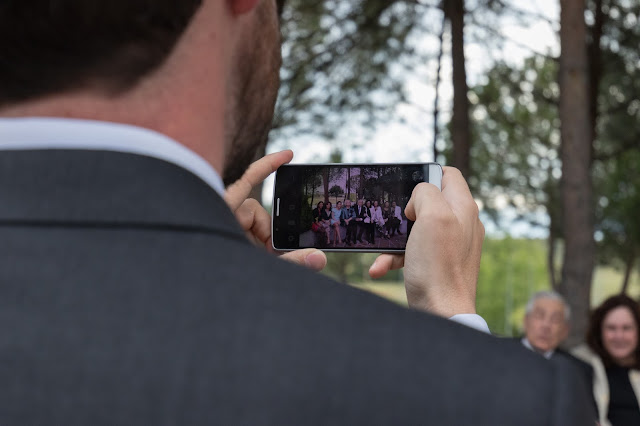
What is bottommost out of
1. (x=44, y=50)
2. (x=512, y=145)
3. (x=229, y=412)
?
(x=229, y=412)

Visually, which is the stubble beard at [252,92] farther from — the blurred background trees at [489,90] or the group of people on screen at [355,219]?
the blurred background trees at [489,90]

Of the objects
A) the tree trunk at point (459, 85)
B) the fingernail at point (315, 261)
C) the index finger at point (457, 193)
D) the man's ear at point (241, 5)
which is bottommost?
the fingernail at point (315, 261)

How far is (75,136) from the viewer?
729mm

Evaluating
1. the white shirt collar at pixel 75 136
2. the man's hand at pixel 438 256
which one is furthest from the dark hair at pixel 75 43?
the man's hand at pixel 438 256

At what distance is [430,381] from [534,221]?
19.5m

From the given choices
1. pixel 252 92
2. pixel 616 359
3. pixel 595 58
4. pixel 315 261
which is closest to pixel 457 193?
pixel 315 261

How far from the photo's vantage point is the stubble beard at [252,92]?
0.89 metres

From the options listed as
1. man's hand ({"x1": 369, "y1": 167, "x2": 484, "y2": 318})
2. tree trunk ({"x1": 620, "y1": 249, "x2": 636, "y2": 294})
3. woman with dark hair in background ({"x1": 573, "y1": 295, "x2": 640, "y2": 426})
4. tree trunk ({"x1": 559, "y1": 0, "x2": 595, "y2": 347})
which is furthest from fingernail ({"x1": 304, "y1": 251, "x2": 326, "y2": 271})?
tree trunk ({"x1": 620, "y1": 249, "x2": 636, "y2": 294})

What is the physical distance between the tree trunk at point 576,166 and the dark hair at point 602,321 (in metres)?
3.77

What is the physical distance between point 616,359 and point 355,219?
4501 mm

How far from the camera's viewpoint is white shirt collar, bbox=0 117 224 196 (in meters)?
0.73

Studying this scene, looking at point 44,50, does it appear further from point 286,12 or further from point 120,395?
point 286,12

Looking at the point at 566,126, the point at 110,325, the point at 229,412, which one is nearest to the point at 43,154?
the point at 110,325

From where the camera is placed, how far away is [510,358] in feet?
2.29
